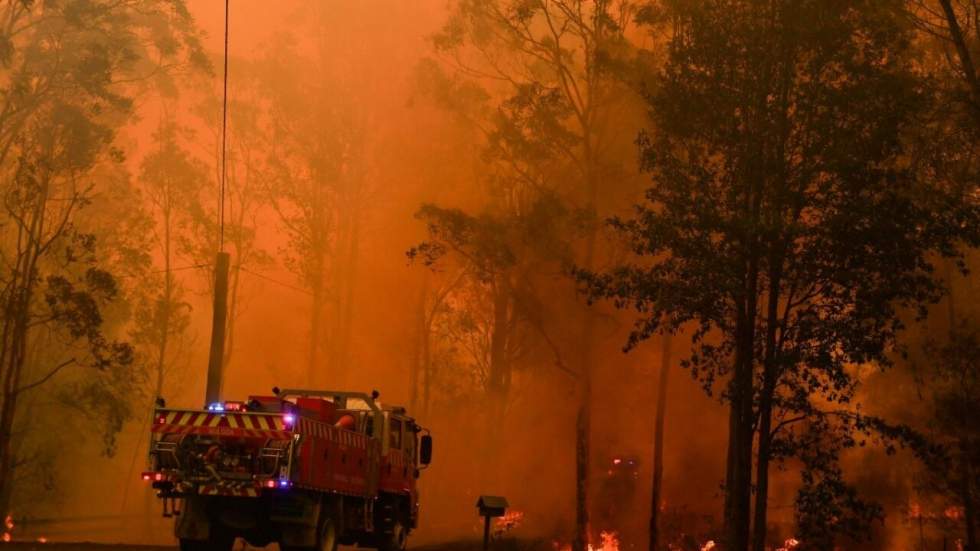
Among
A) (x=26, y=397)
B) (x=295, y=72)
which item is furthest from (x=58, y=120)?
(x=295, y=72)

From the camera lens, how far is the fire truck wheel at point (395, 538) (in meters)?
18.3

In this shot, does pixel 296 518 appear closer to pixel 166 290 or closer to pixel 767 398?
pixel 767 398

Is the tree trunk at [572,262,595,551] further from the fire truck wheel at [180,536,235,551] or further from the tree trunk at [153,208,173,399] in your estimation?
the tree trunk at [153,208,173,399]

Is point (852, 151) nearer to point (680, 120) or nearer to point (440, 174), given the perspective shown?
point (680, 120)

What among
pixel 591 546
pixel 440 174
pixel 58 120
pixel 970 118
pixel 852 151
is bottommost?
pixel 591 546

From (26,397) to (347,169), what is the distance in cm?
1975

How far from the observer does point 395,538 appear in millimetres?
18578

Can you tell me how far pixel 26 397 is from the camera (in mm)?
38938

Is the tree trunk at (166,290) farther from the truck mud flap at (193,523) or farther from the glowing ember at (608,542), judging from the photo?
the truck mud flap at (193,523)

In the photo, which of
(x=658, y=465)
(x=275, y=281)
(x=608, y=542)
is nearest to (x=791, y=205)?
(x=658, y=465)

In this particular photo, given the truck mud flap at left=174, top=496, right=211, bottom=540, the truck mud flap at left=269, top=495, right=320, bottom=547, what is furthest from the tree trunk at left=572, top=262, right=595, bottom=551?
the truck mud flap at left=174, top=496, right=211, bottom=540

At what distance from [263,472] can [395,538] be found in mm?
5811

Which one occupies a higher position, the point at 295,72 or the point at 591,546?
the point at 295,72

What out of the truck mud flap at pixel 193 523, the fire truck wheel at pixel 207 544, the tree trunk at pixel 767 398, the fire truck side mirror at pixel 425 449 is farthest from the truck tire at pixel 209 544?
the tree trunk at pixel 767 398
